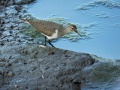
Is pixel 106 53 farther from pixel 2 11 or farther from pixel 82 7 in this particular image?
pixel 2 11

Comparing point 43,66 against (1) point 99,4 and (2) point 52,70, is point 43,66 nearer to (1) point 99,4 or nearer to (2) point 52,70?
(2) point 52,70

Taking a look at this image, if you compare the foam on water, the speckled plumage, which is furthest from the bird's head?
the foam on water

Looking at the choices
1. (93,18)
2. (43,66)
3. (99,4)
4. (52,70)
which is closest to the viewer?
(52,70)

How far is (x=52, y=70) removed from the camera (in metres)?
7.61

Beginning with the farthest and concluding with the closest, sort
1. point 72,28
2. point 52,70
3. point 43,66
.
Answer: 1. point 72,28
2. point 43,66
3. point 52,70

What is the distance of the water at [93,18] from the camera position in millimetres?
9328

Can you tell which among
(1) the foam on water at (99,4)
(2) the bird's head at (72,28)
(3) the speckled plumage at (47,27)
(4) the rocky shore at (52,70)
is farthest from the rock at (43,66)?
(1) the foam on water at (99,4)

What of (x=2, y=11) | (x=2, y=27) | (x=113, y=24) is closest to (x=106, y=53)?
(x=113, y=24)

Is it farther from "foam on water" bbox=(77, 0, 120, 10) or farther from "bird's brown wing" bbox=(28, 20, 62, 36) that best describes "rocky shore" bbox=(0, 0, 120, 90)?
"foam on water" bbox=(77, 0, 120, 10)

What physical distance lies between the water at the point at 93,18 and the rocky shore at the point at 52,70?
1.22 metres

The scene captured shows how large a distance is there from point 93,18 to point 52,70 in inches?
142

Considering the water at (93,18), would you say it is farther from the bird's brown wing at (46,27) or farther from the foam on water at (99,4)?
the bird's brown wing at (46,27)

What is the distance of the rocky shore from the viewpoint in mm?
7199

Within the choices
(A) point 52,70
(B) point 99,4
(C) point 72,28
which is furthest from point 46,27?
(B) point 99,4
